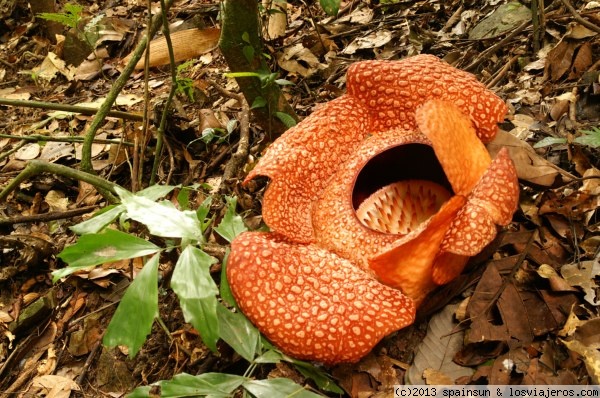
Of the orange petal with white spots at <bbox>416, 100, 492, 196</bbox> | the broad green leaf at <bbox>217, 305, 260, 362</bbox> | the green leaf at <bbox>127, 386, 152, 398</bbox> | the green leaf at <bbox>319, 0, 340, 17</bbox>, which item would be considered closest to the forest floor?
the broad green leaf at <bbox>217, 305, 260, 362</bbox>

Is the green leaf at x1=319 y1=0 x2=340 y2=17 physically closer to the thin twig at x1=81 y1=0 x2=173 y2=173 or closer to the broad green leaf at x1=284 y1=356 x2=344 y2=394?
the thin twig at x1=81 y1=0 x2=173 y2=173

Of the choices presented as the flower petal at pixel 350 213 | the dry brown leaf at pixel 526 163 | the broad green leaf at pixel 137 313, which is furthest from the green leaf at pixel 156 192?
the dry brown leaf at pixel 526 163

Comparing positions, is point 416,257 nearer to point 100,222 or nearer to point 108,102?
point 100,222

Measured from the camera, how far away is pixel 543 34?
3336 millimetres

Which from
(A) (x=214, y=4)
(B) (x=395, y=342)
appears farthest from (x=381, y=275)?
(A) (x=214, y=4)

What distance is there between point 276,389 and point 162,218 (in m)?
0.63

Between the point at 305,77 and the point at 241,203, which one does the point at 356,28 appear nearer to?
the point at 305,77

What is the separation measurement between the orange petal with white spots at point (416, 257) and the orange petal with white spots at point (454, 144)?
0.42 feet

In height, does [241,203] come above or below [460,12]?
below

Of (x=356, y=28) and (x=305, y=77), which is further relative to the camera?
(x=356, y=28)

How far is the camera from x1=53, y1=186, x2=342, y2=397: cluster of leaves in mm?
1623

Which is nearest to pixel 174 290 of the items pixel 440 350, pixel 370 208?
pixel 440 350

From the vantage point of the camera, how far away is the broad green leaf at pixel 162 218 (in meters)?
1.70

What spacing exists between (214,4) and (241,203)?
9.10 ft
